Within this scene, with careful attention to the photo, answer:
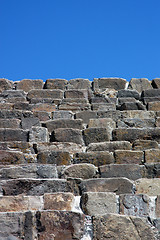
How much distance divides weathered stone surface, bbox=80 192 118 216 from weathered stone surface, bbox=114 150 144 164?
0.97 meters

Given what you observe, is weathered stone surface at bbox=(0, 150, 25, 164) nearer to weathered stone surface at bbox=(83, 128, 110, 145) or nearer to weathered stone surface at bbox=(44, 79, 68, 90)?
weathered stone surface at bbox=(83, 128, 110, 145)

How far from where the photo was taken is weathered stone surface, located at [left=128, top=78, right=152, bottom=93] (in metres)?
8.68

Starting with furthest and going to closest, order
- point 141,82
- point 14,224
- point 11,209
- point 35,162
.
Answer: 1. point 141,82
2. point 35,162
3. point 11,209
4. point 14,224

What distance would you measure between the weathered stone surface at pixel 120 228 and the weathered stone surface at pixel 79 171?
94 centimetres

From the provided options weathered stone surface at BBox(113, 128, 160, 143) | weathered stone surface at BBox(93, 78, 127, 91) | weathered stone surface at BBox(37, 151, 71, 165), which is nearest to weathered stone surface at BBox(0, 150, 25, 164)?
weathered stone surface at BBox(37, 151, 71, 165)

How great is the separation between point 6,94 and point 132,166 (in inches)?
147

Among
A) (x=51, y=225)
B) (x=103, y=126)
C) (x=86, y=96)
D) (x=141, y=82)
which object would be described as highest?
(x=141, y=82)

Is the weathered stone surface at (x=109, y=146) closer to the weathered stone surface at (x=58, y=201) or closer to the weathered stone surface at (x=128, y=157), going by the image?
the weathered stone surface at (x=128, y=157)

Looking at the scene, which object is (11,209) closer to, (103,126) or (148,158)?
(148,158)

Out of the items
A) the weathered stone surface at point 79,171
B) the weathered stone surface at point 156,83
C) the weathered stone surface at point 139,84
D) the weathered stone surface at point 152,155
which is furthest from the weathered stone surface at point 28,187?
the weathered stone surface at point 156,83

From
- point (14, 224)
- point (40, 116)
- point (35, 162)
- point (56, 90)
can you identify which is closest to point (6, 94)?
point (56, 90)

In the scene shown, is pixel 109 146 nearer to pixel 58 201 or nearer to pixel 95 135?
pixel 95 135

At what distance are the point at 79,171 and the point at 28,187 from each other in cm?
69

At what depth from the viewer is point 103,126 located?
6551 mm
